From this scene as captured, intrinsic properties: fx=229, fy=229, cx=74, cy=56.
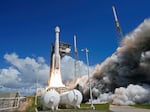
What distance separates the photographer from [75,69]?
99250 millimetres

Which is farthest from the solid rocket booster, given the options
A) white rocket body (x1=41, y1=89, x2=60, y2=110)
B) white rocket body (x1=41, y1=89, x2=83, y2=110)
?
white rocket body (x1=41, y1=89, x2=60, y2=110)

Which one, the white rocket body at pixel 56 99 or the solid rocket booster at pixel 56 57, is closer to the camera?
the white rocket body at pixel 56 99

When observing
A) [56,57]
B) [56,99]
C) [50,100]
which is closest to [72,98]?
[56,99]

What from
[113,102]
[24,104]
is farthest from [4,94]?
[113,102]

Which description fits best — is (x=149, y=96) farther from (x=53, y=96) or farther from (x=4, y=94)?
(x=4, y=94)

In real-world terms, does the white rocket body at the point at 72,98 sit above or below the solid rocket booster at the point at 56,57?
below

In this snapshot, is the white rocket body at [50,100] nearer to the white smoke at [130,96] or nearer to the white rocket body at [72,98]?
the white rocket body at [72,98]

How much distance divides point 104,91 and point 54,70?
117ft

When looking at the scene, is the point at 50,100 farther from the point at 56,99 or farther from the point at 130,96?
the point at 130,96

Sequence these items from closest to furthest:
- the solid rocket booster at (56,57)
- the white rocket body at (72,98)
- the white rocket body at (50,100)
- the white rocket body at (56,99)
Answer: the white rocket body at (50,100), the white rocket body at (56,99), the white rocket body at (72,98), the solid rocket booster at (56,57)

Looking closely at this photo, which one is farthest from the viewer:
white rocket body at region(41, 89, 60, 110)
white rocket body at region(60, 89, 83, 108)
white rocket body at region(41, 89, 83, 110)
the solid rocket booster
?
the solid rocket booster

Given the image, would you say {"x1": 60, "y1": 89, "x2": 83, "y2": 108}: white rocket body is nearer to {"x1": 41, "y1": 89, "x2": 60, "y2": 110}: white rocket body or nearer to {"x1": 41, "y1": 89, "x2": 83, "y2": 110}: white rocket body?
{"x1": 41, "y1": 89, "x2": 83, "y2": 110}: white rocket body

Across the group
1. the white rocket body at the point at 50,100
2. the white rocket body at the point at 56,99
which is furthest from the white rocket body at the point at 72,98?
the white rocket body at the point at 50,100

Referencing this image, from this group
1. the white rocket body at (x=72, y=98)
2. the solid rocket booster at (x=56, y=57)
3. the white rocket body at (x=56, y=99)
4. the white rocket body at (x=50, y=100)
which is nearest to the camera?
the white rocket body at (x=50, y=100)
